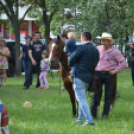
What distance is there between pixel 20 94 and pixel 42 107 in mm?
3133

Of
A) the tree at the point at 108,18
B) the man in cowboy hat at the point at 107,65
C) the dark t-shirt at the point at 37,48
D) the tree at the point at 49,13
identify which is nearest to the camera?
the man in cowboy hat at the point at 107,65

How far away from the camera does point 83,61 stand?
6414mm

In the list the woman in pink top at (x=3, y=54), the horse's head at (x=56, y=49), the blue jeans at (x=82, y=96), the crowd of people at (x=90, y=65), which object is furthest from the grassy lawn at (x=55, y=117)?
the woman in pink top at (x=3, y=54)

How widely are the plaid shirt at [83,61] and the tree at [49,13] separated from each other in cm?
296

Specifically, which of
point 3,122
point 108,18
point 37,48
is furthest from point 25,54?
point 3,122

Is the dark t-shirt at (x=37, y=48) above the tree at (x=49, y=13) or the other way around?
the other way around

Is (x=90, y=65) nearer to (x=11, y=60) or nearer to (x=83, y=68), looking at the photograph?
(x=83, y=68)

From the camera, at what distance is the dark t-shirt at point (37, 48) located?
13188 mm

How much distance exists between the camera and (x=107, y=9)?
10945 mm

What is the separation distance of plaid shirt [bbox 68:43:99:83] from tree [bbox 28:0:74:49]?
117 inches

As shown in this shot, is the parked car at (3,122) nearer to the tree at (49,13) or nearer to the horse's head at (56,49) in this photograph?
the horse's head at (56,49)

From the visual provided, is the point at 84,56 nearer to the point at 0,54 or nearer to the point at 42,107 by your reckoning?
the point at 42,107

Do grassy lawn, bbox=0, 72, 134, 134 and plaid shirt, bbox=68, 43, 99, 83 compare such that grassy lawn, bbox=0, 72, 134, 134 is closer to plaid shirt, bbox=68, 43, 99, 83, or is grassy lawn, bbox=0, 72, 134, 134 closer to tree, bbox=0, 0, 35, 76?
plaid shirt, bbox=68, 43, 99, 83

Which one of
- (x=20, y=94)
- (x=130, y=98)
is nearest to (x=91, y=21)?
(x=130, y=98)
